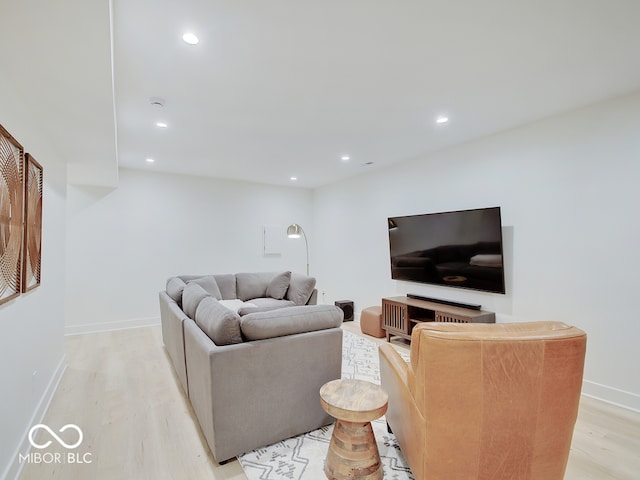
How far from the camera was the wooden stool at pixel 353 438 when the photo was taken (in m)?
1.69

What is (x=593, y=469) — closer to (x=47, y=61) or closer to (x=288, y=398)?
(x=288, y=398)

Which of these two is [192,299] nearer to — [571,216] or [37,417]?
[37,417]

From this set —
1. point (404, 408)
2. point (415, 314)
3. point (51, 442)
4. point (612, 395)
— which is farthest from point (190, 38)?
point (612, 395)

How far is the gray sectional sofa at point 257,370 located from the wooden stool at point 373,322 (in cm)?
240

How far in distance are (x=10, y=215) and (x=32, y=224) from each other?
0.57 meters

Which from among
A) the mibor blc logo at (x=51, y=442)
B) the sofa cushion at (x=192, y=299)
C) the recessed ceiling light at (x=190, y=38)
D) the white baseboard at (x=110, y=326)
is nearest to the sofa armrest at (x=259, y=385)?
the sofa cushion at (x=192, y=299)

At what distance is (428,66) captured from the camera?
7.41 feet

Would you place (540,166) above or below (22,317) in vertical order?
above

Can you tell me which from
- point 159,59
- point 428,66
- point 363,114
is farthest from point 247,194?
point 428,66

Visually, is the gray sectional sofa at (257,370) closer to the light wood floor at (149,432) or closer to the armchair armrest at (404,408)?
the light wood floor at (149,432)

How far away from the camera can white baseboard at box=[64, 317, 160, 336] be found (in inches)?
185

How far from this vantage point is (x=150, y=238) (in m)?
5.29

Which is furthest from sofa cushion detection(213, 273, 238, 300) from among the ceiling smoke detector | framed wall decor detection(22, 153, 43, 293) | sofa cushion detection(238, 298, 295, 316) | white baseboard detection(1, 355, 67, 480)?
the ceiling smoke detector

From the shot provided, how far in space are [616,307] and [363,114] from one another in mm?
2779
